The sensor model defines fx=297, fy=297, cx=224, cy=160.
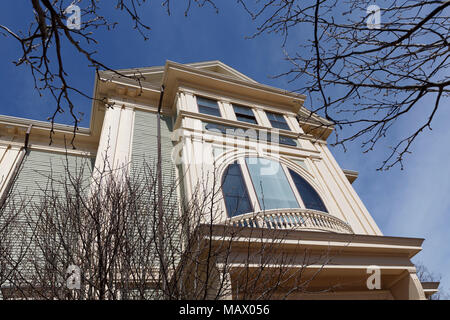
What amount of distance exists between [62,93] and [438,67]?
160 inches

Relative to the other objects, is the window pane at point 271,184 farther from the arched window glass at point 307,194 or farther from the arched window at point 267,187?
the arched window glass at point 307,194

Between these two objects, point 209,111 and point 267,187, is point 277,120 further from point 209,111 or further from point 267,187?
point 267,187

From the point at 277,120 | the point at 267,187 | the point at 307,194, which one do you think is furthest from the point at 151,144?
the point at 307,194

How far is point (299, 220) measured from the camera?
8242 millimetres

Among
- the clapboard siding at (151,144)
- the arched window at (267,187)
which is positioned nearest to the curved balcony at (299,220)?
the arched window at (267,187)

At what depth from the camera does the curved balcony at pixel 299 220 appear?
771cm

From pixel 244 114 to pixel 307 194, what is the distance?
4737 millimetres

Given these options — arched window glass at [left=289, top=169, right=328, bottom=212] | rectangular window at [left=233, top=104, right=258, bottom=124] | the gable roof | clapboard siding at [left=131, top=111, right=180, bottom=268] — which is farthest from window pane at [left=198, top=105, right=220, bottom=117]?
arched window glass at [left=289, top=169, right=328, bottom=212]

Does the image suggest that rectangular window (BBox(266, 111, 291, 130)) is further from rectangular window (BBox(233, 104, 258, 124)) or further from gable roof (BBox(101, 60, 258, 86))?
gable roof (BBox(101, 60, 258, 86))

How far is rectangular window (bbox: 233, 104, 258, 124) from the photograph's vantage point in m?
→ 12.8

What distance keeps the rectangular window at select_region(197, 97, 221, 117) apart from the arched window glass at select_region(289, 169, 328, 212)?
402 centimetres

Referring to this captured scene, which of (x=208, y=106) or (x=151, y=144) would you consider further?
(x=208, y=106)

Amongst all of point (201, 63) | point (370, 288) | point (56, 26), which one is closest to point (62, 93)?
point (56, 26)
